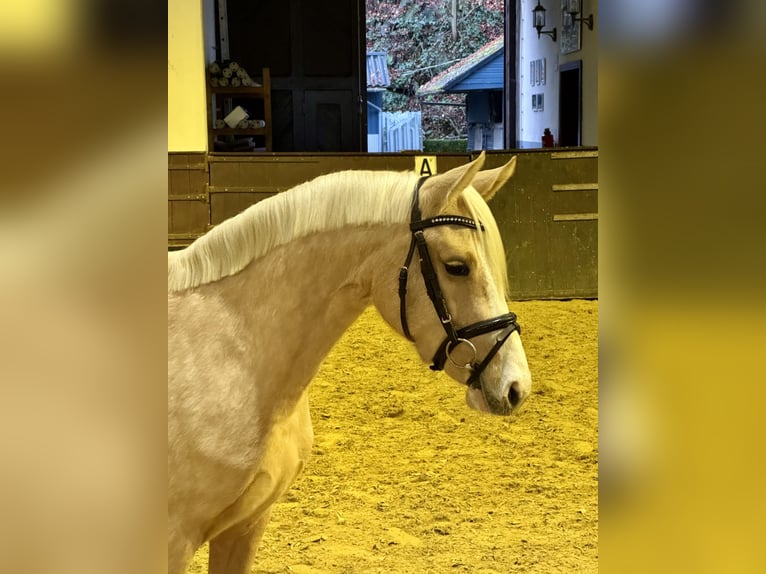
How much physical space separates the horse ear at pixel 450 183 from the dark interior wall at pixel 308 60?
726cm

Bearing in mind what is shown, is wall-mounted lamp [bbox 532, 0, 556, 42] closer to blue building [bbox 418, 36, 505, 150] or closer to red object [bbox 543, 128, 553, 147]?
red object [bbox 543, 128, 553, 147]

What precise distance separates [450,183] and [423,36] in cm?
1759

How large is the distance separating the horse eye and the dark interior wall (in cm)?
730

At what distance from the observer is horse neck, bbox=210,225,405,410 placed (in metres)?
1.25

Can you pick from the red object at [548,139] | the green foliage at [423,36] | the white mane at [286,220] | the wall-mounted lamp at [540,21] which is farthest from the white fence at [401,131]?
the white mane at [286,220]

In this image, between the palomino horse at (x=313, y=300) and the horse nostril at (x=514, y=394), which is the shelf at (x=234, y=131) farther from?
the horse nostril at (x=514, y=394)

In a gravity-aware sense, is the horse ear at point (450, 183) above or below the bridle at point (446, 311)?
above

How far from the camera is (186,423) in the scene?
119 centimetres

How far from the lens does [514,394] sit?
4.16 feet

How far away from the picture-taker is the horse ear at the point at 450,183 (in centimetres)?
123

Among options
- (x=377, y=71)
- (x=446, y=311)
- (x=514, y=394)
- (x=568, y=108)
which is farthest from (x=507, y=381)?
(x=377, y=71)
